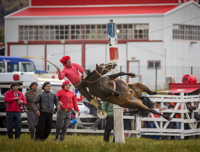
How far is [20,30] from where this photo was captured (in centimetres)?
2909

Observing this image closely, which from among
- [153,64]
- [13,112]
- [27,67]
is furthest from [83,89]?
[153,64]

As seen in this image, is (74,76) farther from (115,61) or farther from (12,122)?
(12,122)

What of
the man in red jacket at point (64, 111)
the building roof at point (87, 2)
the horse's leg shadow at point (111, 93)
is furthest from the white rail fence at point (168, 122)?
the building roof at point (87, 2)

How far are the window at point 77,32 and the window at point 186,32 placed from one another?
8.97ft

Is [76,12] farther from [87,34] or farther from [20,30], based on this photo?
[20,30]

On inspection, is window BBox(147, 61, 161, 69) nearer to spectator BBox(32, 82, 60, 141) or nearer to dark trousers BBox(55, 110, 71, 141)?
dark trousers BBox(55, 110, 71, 141)

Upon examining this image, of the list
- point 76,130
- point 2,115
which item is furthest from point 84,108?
point 2,115

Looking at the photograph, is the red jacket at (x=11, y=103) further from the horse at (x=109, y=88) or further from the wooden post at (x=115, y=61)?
the horse at (x=109, y=88)

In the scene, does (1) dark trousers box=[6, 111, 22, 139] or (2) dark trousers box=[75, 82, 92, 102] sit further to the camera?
(1) dark trousers box=[6, 111, 22, 139]

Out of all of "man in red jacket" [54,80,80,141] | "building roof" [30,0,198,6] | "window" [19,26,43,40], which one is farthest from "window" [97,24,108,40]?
"man in red jacket" [54,80,80,141]

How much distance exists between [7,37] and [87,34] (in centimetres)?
697

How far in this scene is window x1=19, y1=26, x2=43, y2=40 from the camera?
2909 cm

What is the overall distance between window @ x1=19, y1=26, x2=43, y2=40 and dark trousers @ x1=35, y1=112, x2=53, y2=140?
791 inches

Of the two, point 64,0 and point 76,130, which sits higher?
point 64,0
